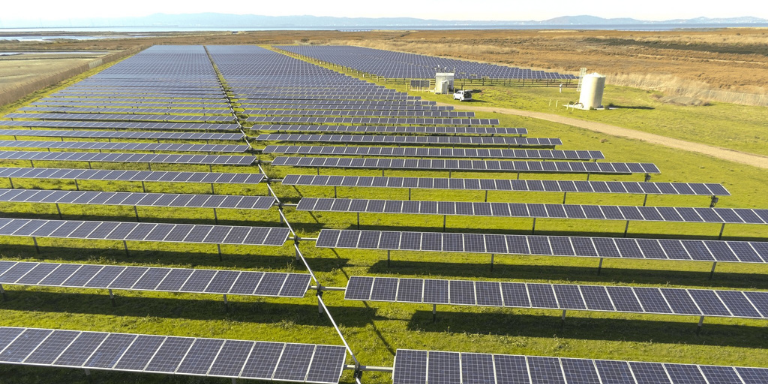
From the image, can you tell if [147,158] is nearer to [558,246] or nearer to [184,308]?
[184,308]

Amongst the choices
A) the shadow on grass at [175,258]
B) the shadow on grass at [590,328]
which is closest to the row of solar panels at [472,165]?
the shadow on grass at [175,258]

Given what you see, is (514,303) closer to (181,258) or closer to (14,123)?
(181,258)

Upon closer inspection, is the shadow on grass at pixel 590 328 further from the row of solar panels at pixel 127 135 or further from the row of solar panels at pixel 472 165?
the row of solar panels at pixel 127 135

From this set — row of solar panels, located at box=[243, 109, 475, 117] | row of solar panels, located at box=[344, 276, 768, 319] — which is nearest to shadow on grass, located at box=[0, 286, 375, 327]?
row of solar panels, located at box=[344, 276, 768, 319]

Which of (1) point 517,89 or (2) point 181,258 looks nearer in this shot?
(2) point 181,258

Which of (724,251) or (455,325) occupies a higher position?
(724,251)

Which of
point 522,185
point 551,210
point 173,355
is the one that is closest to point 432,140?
point 522,185

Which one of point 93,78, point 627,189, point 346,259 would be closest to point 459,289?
point 346,259
